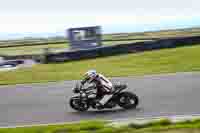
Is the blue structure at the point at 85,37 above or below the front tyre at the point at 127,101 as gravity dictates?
above

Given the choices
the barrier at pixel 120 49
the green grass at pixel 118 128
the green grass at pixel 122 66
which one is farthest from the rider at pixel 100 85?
the barrier at pixel 120 49

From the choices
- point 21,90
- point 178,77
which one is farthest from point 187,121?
point 21,90

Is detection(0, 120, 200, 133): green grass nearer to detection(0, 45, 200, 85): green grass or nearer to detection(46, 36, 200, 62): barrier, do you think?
detection(0, 45, 200, 85): green grass

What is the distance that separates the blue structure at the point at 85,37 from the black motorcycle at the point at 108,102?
21495mm

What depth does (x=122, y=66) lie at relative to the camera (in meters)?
22.7

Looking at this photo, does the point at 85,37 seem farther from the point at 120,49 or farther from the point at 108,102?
the point at 108,102

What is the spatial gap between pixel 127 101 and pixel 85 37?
22.7 metres

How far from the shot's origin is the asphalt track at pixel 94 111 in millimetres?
10484

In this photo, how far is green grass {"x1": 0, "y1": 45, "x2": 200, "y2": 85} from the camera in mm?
19656

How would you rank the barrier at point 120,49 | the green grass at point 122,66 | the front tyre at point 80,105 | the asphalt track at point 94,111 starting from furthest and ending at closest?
the barrier at point 120,49 < the green grass at point 122,66 < the front tyre at point 80,105 < the asphalt track at point 94,111

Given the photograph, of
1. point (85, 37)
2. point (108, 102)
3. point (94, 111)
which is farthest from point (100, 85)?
point (85, 37)

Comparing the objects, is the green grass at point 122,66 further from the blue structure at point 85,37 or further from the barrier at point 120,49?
the blue structure at point 85,37

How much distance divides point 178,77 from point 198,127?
8.35 metres

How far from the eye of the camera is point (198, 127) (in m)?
7.98
